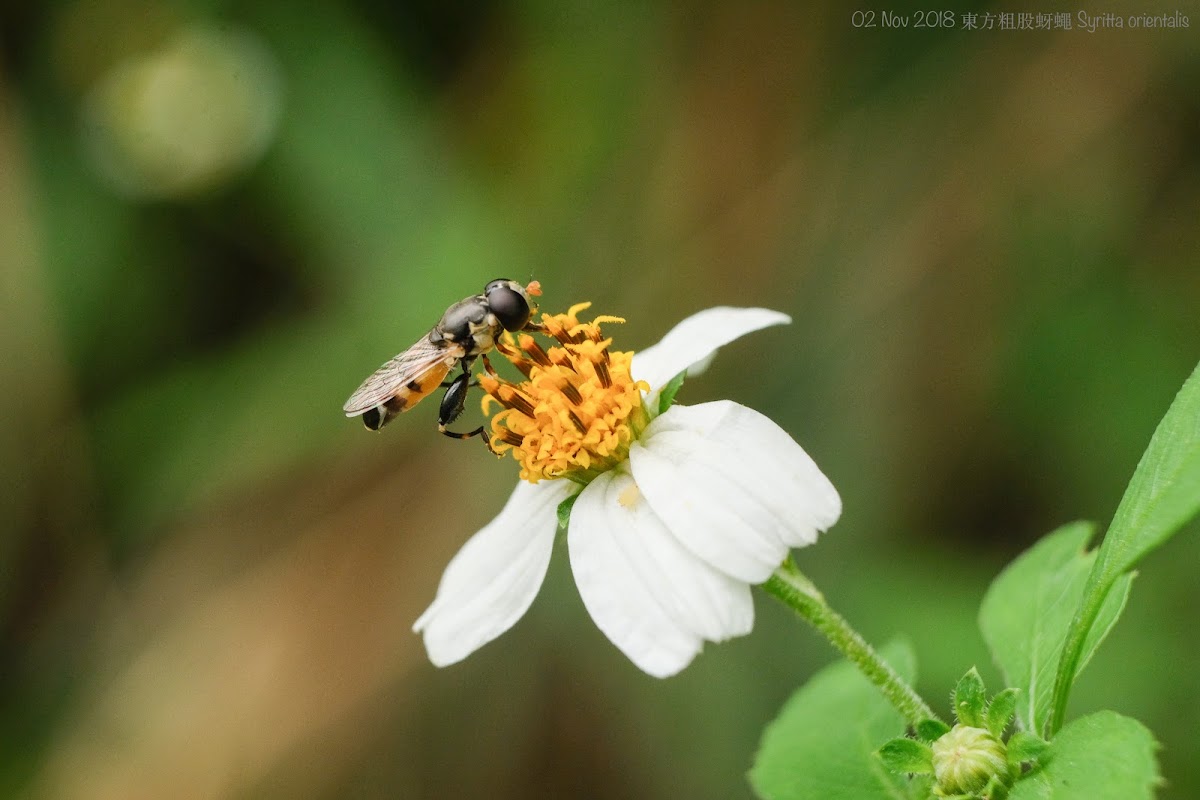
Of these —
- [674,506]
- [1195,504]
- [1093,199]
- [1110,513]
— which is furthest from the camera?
[1093,199]

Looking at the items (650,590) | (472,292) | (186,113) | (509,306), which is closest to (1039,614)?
(650,590)

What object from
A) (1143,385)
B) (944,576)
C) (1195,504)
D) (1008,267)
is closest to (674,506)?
(1195,504)

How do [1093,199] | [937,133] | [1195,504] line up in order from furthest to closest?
1. [937,133]
2. [1093,199]
3. [1195,504]

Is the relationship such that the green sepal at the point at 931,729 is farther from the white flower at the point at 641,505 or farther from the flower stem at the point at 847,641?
the white flower at the point at 641,505

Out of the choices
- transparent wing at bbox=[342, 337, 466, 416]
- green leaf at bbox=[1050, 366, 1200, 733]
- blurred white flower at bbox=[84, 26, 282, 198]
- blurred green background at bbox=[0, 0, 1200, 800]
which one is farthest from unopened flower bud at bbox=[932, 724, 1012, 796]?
blurred white flower at bbox=[84, 26, 282, 198]

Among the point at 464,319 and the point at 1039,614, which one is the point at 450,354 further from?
the point at 1039,614

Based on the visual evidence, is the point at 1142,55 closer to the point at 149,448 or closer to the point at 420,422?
the point at 420,422
